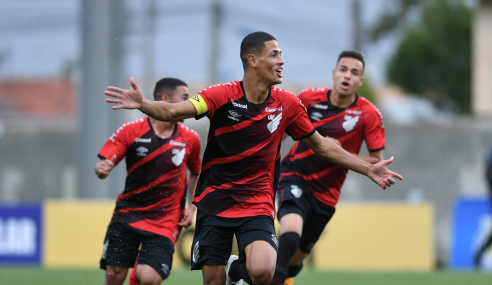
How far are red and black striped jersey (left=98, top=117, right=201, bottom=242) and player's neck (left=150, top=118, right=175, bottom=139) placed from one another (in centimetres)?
4

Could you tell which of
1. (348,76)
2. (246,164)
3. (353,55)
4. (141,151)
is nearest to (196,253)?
(246,164)

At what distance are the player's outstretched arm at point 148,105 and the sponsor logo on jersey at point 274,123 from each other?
0.77m

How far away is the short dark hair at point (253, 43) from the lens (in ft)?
19.4

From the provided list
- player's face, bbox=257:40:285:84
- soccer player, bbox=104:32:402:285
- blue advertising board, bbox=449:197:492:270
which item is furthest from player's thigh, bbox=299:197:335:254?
blue advertising board, bbox=449:197:492:270

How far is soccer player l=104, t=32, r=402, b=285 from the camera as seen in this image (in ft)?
19.1

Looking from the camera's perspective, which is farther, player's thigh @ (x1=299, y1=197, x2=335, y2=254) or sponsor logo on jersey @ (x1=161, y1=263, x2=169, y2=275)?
player's thigh @ (x1=299, y1=197, x2=335, y2=254)

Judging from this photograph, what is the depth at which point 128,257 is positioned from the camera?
7.09 m

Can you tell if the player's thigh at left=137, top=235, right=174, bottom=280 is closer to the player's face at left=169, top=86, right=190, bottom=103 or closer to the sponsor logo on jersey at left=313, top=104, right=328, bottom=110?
the player's face at left=169, top=86, right=190, bottom=103

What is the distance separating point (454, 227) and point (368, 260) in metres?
2.62

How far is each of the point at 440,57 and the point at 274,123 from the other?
29.9 metres

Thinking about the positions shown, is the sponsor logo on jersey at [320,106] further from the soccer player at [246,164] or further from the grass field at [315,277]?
the grass field at [315,277]

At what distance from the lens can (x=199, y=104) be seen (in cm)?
554

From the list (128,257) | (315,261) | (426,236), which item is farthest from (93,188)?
(128,257)

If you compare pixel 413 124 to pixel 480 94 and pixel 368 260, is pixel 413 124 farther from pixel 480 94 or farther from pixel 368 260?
pixel 368 260
